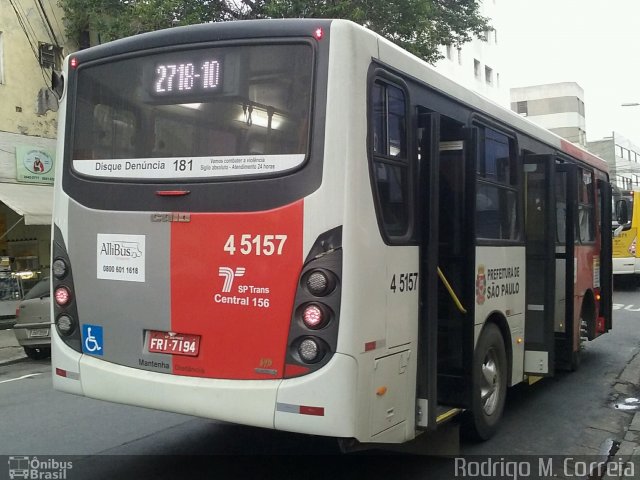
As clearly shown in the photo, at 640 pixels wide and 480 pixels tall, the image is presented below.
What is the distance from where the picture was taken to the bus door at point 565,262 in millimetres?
7184

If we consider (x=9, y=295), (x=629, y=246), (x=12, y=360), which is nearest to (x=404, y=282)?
(x=12, y=360)

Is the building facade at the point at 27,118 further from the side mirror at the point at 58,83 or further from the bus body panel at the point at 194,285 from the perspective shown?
the bus body panel at the point at 194,285

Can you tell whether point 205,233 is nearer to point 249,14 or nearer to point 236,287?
point 236,287

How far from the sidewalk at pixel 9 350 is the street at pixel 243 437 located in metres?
3.22

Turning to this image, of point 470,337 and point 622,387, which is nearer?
point 470,337

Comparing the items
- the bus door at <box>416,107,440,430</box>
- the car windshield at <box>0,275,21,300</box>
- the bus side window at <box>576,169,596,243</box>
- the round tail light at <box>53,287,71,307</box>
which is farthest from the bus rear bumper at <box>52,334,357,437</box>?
the car windshield at <box>0,275,21,300</box>

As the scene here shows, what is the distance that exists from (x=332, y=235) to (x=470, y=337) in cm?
192

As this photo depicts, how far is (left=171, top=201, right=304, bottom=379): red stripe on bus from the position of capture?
3.89 metres

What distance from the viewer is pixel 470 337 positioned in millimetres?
5164

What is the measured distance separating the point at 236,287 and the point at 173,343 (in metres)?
0.60

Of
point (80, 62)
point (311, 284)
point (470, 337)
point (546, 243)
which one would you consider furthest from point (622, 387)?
point (80, 62)

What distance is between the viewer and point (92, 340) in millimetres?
4543

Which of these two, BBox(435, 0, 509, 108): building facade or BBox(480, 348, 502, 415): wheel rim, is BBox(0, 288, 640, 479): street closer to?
BBox(480, 348, 502, 415): wheel rim

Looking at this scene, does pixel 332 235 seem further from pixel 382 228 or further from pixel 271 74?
pixel 271 74
